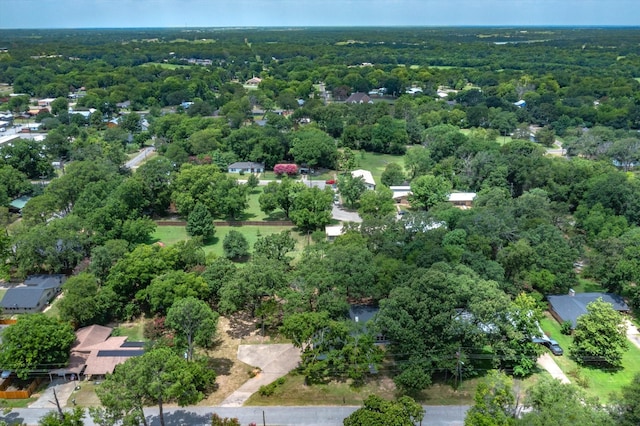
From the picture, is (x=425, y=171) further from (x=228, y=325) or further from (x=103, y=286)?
(x=103, y=286)

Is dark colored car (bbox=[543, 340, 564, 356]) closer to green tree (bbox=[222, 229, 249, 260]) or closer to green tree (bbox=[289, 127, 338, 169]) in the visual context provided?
green tree (bbox=[222, 229, 249, 260])

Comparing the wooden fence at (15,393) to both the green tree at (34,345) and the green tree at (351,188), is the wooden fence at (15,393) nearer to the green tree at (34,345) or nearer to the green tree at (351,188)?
the green tree at (34,345)

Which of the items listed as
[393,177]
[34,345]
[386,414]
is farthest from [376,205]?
[34,345]

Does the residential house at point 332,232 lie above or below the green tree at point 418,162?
below

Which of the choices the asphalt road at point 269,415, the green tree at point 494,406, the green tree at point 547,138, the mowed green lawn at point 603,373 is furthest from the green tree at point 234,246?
the green tree at point 547,138

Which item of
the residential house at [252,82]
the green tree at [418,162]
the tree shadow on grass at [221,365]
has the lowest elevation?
the tree shadow on grass at [221,365]

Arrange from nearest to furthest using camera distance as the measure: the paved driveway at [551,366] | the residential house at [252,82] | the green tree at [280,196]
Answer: the paved driveway at [551,366], the green tree at [280,196], the residential house at [252,82]
